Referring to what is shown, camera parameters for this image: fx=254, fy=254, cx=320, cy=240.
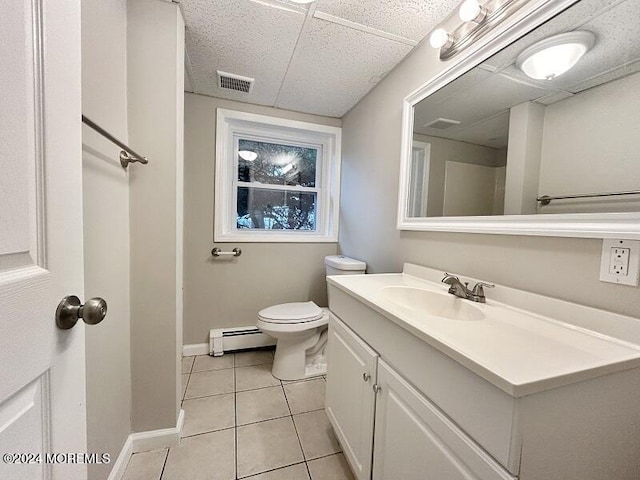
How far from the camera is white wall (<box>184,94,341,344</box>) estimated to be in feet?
6.58

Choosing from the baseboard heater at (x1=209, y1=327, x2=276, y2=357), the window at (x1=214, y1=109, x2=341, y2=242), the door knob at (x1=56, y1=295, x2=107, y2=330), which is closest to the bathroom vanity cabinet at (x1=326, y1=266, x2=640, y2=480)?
the door knob at (x1=56, y1=295, x2=107, y2=330)

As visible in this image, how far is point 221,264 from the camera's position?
2.13 m

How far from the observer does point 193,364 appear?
1977 millimetres

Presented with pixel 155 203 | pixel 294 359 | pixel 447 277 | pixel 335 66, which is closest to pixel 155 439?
pixel 294 359

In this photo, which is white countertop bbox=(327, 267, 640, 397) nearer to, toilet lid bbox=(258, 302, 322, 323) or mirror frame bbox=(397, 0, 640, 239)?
mirror frame bbox=(397, 0, 640, 239)

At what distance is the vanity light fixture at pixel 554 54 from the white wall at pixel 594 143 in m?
0.12

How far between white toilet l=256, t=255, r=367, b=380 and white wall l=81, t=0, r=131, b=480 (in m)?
0.81

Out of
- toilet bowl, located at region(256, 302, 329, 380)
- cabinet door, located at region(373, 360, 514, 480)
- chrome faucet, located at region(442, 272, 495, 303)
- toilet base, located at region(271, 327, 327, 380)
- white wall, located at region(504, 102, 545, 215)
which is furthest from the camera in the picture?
toilet base, located at region(271, 327, 327, 380)

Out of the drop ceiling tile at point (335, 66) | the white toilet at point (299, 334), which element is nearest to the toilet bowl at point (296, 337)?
the white toilet at point (299, 334)

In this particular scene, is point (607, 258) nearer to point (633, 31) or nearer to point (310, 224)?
point (633, 31)

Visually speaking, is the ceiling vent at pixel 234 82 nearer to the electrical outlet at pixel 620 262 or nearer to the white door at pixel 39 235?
the white door at pixel 39 235

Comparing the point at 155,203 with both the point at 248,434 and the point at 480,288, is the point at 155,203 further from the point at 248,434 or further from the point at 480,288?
the point at 480,288

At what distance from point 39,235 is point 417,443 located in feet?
3.21

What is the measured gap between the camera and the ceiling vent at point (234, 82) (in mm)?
1721
